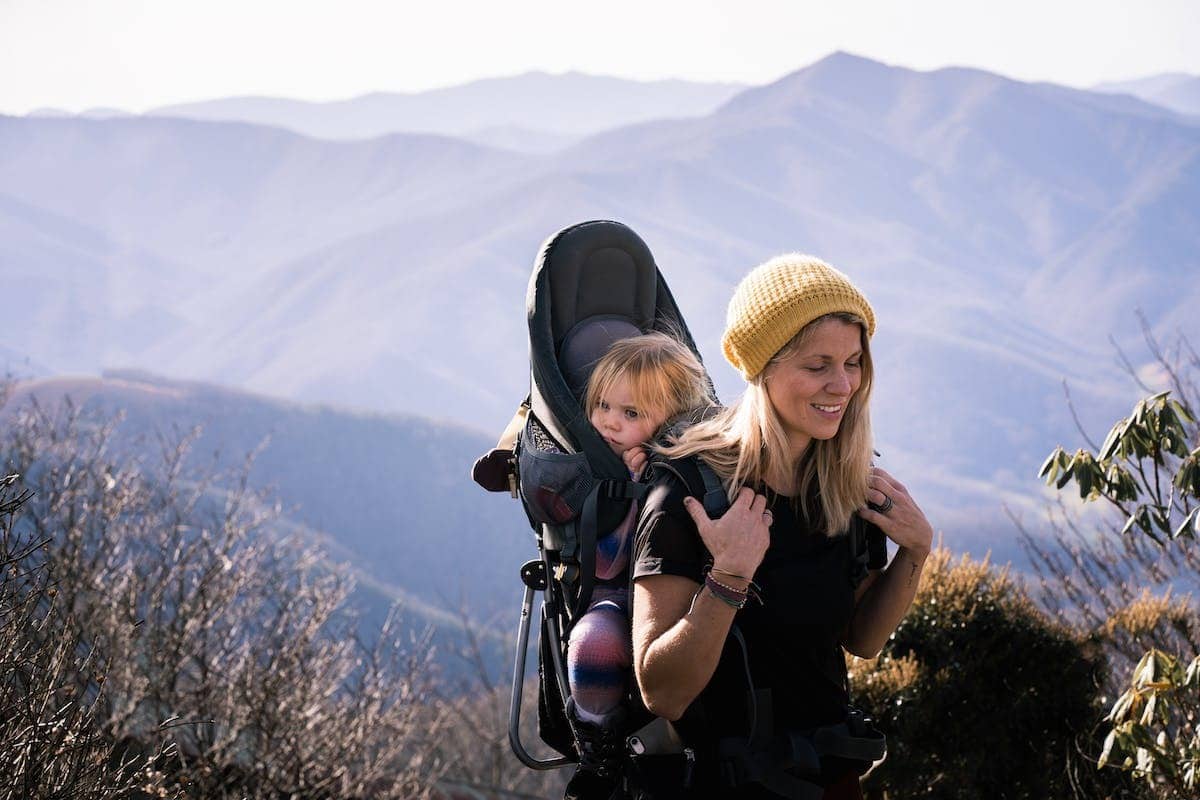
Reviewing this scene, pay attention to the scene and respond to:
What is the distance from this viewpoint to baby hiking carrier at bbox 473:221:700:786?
9.97 ft

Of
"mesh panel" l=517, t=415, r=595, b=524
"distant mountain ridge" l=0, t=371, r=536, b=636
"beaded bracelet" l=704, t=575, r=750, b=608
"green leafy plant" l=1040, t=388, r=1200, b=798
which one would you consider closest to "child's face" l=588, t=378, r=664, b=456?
"mesh panel" l=517, t=415, r=595, b=524

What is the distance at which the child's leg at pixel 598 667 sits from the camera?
108 inches

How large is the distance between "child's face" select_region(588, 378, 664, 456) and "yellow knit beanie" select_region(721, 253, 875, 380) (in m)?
0.64

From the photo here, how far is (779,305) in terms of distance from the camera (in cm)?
250

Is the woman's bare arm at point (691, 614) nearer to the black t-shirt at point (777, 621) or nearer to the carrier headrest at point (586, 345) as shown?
the black t-shirt at point (777, 621)

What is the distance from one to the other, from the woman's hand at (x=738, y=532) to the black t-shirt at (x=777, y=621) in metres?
0.06

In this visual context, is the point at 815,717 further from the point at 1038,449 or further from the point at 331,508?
the point at 1038,449

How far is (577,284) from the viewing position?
3611 mm

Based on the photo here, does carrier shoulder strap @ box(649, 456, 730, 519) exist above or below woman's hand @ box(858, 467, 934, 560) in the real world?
above

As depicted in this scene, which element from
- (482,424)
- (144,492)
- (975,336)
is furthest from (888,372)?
(144,492)

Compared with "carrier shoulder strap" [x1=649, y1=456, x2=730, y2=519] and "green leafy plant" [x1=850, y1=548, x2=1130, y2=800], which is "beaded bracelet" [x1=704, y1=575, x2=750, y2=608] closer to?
"carrier shoulder strap" [x1=649, y1=456, x2=730, y2=519]

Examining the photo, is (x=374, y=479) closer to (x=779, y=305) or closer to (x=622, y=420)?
(x=622, y=420)

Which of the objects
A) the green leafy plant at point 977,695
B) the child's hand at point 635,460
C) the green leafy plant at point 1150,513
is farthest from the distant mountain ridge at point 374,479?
the child's hand at point 635,460

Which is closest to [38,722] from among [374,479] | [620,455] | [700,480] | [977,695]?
[620,455]
